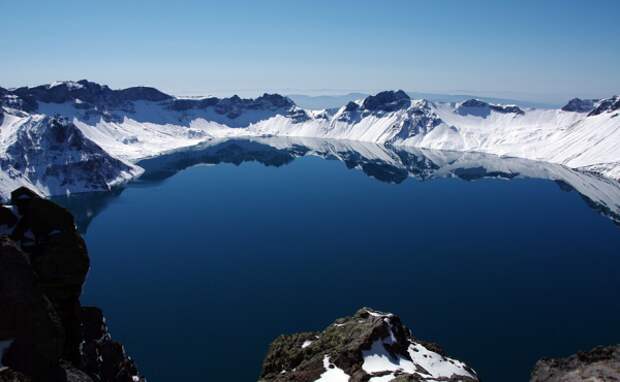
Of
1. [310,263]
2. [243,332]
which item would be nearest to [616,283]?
[310,263]

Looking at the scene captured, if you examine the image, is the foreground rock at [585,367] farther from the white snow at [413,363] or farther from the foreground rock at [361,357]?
the white snow at [413,363]

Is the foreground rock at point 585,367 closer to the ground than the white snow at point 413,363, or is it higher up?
higher up

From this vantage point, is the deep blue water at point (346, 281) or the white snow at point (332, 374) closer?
the white snow at point (332, 374)

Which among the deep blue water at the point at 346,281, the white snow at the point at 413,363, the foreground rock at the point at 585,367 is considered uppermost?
the foreground rock at the point at 585,367

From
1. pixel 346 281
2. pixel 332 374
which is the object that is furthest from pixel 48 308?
pixel 346 281

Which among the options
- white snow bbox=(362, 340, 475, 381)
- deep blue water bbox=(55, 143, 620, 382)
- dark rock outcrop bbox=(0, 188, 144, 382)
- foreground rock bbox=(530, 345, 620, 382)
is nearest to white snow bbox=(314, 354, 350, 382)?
white snow bbox=(362, 340, 475, 381)

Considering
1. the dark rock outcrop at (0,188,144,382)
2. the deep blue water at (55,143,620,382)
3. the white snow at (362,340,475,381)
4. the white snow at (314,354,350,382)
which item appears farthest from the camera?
the deep blue water at (55,143,620,382)

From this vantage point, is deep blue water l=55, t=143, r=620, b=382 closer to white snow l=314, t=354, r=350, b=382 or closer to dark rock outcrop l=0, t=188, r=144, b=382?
dark rock outcrop l=0, t=188, r=144, b=382

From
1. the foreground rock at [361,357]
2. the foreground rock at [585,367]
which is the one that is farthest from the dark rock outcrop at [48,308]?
the foreground rock at [585,367]

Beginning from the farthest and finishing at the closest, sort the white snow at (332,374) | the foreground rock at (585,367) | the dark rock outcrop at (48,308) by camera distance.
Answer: the white snow at (332,374) < the dark rock outcrop at (48,308) < the foreground rock at (585,367)
